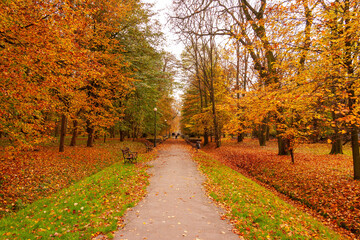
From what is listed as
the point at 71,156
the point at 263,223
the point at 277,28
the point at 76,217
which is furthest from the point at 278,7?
the point at 71,156

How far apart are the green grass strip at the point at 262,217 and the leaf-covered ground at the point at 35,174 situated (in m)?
6.63

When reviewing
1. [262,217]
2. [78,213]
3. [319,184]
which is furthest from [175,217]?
[319,184]

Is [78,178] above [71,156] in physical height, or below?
below

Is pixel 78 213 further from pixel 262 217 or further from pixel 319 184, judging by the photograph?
pixel 319 184

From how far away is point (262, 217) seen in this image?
5.30 m

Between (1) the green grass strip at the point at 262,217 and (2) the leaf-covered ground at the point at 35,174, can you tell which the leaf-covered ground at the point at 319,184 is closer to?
(1) the green grass strip at the point at 262,217

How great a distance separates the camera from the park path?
4.34 metres

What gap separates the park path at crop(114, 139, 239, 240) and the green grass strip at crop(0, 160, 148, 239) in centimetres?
41

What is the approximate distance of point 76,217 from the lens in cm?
517

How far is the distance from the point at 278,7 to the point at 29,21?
8.80 m

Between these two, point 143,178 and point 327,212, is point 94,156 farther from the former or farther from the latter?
point 327,212

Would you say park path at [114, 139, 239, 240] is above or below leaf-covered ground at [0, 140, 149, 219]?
below

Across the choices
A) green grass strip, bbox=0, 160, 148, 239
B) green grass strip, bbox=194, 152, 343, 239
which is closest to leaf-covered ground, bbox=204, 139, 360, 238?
green grass strip, bbox=194, 152, 343, 239

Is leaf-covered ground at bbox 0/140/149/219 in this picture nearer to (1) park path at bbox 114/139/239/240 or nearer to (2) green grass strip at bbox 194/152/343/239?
(1) park path at bbox 114/139/239/240
